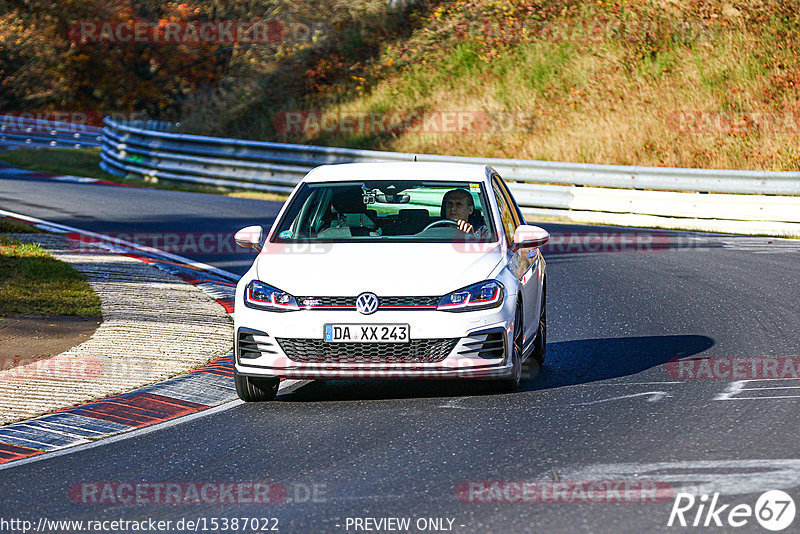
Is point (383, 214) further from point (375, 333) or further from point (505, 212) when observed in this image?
A: point (375, 333)

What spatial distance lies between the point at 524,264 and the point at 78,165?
2690 centimetres

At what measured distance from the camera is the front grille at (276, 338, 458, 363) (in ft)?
26.1

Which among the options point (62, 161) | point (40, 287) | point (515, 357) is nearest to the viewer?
point (515, 357)

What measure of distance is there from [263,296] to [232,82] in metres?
30.4

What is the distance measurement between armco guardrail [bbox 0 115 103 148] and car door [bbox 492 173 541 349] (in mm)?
35908

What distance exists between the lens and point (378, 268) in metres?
8.17

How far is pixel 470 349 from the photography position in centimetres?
803

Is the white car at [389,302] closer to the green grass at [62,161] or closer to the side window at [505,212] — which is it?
the side window at [505,212]

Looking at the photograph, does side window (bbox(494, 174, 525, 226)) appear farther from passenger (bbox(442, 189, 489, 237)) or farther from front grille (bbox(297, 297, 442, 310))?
front grille (bbox(297, 297, 442, 310))

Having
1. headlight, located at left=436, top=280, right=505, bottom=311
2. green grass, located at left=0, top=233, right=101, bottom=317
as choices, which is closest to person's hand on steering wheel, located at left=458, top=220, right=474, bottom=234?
headlight, located at left=436, top=280, right=505, bottom=311

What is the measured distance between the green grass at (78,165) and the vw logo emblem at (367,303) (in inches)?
690

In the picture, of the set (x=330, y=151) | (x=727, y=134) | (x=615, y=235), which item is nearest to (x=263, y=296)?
(x=615, y=235)

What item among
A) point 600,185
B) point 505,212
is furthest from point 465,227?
point 600,185

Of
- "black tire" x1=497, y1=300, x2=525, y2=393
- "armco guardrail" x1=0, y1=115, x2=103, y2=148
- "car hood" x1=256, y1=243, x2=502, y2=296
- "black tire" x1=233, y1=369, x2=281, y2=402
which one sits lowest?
"armco guardrail" x1=0, y1=115, x2=103, y2=148
